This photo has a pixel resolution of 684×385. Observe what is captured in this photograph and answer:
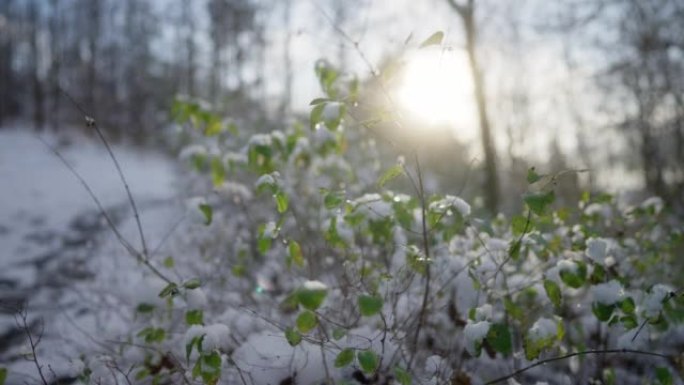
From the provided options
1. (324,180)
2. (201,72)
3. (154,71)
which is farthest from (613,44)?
(154,71)

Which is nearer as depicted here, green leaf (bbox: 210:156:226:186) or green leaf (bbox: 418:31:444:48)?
green leaf (bbox: 418:31:444:48)

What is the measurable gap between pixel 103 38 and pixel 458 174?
26287 mm

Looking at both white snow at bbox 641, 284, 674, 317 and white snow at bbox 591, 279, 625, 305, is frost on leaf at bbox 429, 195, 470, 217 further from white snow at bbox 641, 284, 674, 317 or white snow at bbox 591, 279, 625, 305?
white snow at bbox 641, 284, 674, 317

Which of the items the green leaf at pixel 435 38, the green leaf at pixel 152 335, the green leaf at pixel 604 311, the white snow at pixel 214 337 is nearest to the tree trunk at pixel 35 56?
the green leaf at pixel 152 335

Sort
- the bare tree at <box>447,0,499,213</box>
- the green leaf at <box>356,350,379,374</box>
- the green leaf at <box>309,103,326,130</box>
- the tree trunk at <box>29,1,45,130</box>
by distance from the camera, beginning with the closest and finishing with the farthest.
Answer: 1. the green leaf at <box>356,350,379,374</box>
2. the green leaf at <box>309,103,326,130</box>
3. the bare tree at <box>447,0,499,213</box>
4. the tree trunk at <box>29,1,45,130</box>

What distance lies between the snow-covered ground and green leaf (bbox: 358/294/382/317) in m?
1.71

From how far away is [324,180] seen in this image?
5.19 meters

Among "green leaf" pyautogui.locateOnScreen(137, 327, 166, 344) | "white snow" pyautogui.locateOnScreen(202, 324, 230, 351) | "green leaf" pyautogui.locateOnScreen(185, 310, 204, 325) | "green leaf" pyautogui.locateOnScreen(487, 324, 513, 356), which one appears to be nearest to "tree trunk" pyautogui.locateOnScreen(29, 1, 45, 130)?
"green leaf" pyautogui.locateOnScreen(137, 327, 166, 344)

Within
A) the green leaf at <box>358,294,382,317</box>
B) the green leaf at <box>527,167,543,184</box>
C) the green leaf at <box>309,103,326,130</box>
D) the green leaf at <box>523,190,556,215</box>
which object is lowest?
the green leaf at <box>358,294,382,317</box>

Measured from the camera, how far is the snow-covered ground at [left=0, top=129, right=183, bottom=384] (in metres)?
4.03

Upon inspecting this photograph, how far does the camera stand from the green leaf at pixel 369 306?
5.30 ft

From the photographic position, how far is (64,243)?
26.2 ft

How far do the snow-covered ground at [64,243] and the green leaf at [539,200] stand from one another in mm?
2379

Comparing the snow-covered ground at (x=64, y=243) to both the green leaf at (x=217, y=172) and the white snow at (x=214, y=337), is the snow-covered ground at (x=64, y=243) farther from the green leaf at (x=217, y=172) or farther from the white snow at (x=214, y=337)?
the green leaf at (x=217, y=172)
